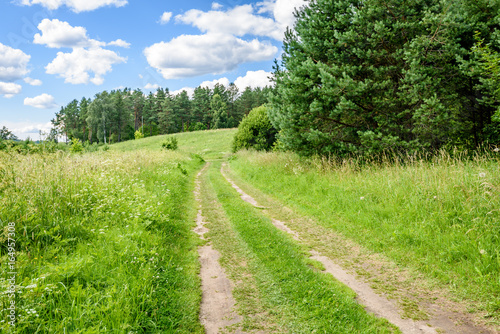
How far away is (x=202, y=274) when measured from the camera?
4.54m

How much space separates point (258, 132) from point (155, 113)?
65.9 meters

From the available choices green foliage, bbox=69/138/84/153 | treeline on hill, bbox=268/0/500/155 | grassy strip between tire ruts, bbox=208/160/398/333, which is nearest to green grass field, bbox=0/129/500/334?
grassy strip between tire ruts, bbox=208/160/398/333

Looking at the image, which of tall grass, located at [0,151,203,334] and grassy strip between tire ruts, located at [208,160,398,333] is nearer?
tall grass, located at [0,151,203,334]

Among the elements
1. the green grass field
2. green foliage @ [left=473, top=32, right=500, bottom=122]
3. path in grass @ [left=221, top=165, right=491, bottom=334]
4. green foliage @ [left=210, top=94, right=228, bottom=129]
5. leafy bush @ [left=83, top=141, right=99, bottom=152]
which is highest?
green foliage @ [left=210, top=94, right=228, bottom=129]

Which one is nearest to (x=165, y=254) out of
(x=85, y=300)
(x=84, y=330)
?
(x=85, y=300)

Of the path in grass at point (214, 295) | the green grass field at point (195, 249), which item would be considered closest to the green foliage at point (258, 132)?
the green grass field at point (195, 249)

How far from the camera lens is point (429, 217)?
5637 mm

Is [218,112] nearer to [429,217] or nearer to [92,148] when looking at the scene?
[92,148]

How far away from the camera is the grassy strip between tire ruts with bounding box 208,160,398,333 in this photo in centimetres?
316

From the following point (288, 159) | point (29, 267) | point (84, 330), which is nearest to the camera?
point (84, 330)

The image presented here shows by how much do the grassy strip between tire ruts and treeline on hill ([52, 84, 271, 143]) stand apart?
71.4 meters

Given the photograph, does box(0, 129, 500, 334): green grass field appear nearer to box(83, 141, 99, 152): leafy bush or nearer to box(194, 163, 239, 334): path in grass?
box(194, 163, 239, 334): path in grass

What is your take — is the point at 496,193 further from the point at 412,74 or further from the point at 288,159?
the point at 288,159

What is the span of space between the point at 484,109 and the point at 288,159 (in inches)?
342
